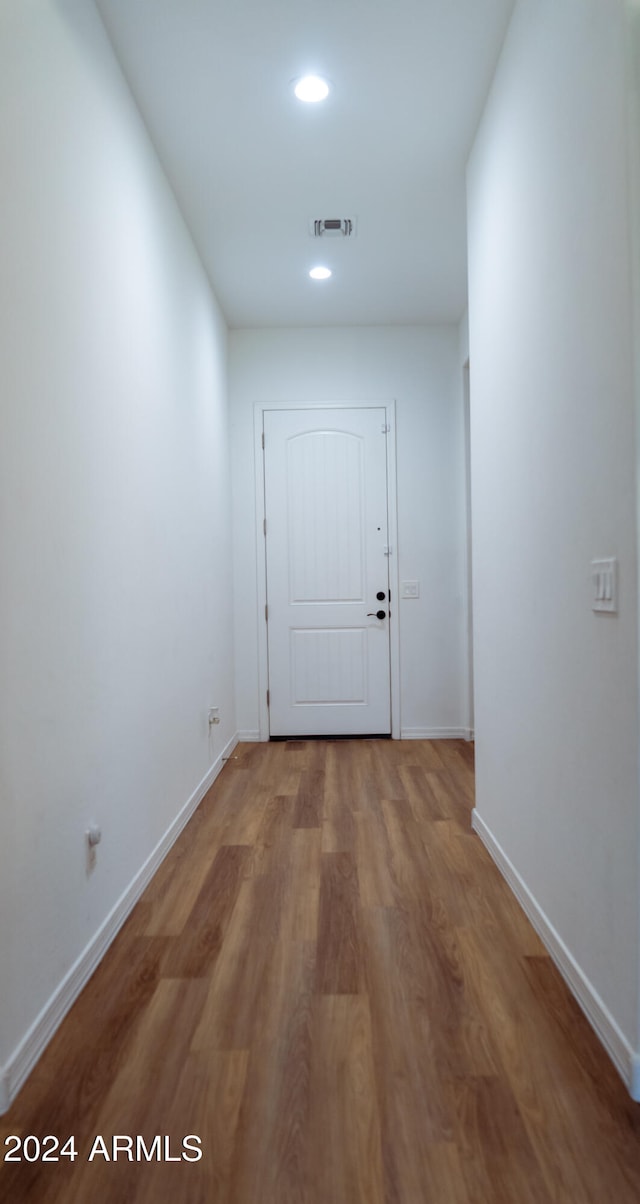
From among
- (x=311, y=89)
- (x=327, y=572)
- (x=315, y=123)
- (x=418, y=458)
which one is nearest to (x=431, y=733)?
(x=327, y=572)

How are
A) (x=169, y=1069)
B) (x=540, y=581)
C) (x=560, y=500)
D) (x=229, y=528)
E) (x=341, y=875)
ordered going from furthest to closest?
(x=229, y=528)
(x=341, y=875)
(x=540, y=581)
(x=560, y=500)
(x=169, y=1069)

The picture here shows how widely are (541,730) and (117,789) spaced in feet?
4.33

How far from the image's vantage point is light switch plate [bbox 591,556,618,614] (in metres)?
1.46

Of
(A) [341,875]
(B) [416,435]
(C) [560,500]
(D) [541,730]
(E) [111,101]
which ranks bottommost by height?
(A) [341,875]

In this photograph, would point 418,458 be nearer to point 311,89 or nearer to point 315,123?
point 315,123

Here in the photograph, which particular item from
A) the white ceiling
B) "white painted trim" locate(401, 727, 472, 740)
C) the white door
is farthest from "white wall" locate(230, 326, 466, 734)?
the white ceiling

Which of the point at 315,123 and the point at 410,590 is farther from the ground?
the point at 315,123

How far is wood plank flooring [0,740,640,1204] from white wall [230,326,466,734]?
2.29 meters

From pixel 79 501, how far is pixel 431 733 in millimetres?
3449

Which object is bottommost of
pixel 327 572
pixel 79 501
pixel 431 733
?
pixel 431 733

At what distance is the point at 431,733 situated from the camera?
482 centimetres

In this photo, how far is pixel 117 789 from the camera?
2215 millimetres

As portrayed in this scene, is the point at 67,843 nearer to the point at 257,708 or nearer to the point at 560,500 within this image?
the point at 560,500

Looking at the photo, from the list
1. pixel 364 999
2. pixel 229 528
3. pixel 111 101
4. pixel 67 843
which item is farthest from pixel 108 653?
pixel 229 528
